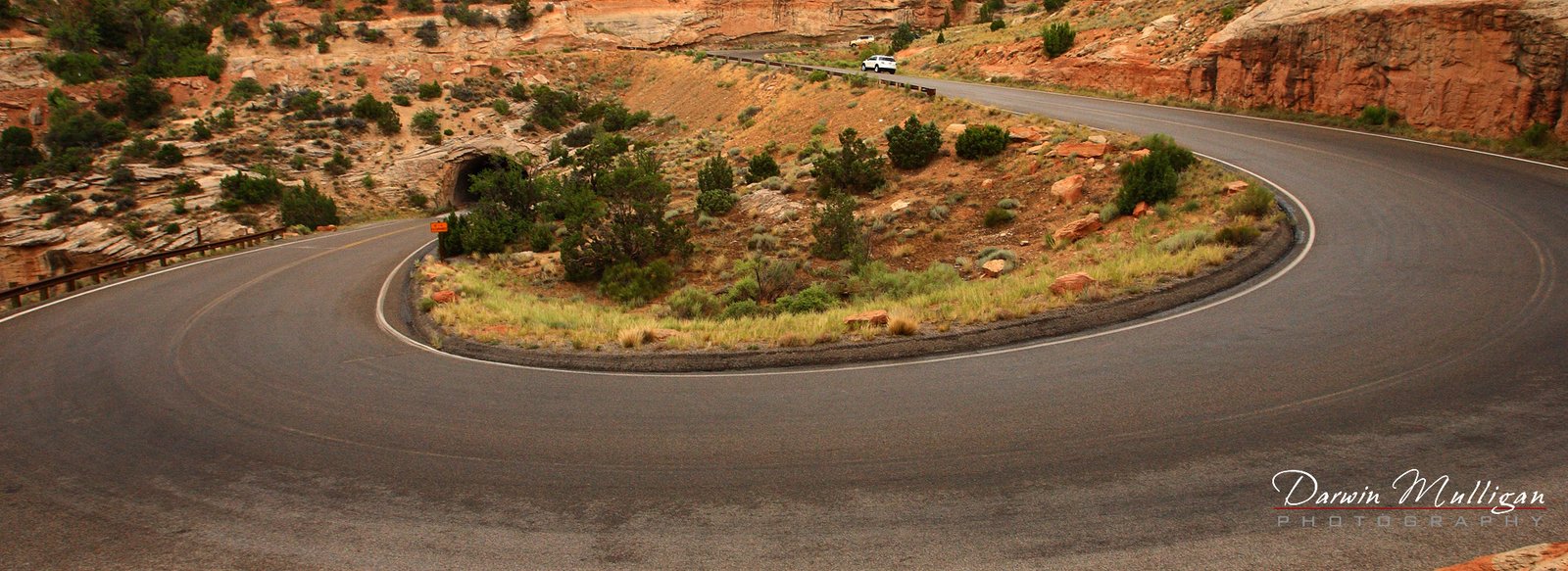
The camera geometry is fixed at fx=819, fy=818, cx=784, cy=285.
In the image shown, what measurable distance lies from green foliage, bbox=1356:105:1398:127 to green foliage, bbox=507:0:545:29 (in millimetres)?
58925

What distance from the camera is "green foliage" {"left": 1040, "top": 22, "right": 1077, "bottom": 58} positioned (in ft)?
141

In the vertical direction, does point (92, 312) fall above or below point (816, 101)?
below

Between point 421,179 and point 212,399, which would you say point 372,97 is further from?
point 212,399

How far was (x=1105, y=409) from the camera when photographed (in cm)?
821

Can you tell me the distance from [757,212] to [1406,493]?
20798 millimetres

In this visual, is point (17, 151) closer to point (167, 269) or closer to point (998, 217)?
point (167, 269)

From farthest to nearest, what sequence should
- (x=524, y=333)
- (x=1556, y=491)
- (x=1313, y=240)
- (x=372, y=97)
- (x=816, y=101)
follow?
(x=372, y=97)
(x=816, y=101)
(x=1313, y=240)
(x=524, y=333)
(x=1556, y=491)

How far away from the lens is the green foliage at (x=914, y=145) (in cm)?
2642

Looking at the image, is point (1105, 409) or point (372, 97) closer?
point (1105, 409)

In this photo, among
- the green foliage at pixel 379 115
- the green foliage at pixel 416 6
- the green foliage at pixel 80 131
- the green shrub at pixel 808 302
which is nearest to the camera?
the green shrub at pixel 808 302

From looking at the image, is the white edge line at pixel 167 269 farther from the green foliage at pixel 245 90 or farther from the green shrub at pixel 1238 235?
the green shrub at pixel 1238 235

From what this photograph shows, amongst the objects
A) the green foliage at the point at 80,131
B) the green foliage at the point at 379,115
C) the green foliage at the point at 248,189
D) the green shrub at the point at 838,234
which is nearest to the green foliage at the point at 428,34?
the green foliage at the point at 379,115

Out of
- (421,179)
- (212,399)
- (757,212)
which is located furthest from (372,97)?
(212,399)

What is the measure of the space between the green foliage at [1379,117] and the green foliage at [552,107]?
44603 millimetres
